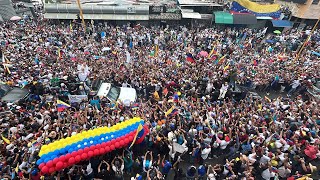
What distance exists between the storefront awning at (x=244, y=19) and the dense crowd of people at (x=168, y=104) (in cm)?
376

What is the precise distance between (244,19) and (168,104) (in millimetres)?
16922

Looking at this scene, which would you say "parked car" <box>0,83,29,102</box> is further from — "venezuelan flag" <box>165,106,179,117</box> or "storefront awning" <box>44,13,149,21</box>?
"storefront awning" <box>44,13,149,21</box>

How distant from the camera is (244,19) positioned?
2261 centimetres

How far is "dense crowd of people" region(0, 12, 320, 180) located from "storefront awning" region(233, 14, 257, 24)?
3.76 meters

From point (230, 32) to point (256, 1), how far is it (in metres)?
6.75

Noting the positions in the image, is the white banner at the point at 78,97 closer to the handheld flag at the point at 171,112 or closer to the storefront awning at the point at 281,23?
the handheld flag at the point at 171,112

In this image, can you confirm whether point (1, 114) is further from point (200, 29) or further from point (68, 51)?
point (200, 29)

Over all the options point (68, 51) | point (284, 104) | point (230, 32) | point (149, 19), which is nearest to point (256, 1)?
point (230, 32)

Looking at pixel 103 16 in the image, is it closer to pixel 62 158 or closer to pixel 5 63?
pixel 5 63

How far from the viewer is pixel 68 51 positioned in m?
16.5

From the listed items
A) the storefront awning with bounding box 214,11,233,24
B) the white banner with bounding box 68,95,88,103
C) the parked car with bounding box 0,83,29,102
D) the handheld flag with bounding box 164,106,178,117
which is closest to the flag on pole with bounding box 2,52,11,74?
the parked car with bounding box 0,83,29,102

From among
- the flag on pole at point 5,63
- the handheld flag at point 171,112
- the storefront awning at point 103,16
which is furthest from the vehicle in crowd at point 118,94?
the storefront awning at point 103,16

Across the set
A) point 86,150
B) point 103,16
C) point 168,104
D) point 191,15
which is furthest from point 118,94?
point 191,15

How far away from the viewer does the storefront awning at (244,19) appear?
22484 millimetres
